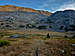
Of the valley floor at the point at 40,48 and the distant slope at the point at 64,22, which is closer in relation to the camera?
the valley floor at the point at 40,48

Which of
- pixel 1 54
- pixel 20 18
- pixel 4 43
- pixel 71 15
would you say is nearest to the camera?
pixel 1 54

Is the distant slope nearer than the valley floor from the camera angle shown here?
No

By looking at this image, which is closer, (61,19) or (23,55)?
(23,55)

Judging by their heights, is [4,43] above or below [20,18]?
below

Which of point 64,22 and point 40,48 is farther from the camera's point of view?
point 64,22

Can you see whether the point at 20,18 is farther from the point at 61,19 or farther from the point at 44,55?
the point at 44,55

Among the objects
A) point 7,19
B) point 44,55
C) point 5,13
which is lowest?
point 44,55

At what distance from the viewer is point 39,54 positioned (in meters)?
13.7

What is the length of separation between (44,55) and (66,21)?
85.1m

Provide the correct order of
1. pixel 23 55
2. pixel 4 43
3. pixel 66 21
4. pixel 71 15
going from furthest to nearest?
pixel 71 15 < pixel 66 21 < pixel 4 43 < pixel 23 55

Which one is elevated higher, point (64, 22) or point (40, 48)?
point (64, 22)

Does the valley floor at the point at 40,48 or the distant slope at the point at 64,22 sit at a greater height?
the distant slope at the point at 64,22

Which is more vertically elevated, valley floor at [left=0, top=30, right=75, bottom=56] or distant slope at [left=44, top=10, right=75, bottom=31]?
distant slope at [left=44, top=10, right=75, bottom=31]

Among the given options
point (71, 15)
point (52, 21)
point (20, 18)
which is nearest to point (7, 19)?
point (20, 18)
